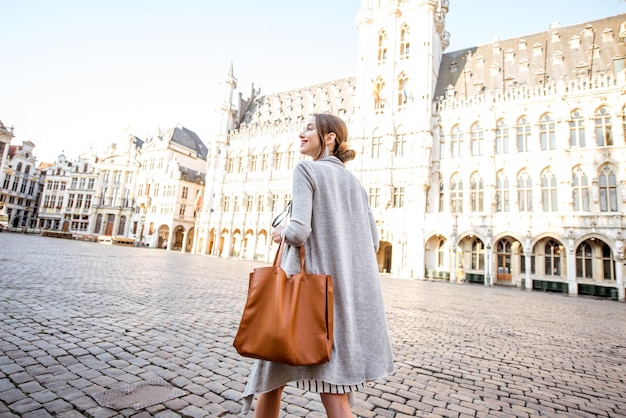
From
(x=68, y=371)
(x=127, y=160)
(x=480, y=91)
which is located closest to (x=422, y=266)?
(x=480, y=91)

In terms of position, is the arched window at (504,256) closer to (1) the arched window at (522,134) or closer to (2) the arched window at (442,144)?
(1) the arched window at (522,134)

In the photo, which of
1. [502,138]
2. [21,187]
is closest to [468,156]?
[502,138]

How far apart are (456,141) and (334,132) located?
87.4ft

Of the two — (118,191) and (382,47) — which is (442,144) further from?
(118,191)

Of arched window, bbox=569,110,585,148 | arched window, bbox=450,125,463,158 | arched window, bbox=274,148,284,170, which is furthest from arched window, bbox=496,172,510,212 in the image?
arched window, bbox=274,148,284,170

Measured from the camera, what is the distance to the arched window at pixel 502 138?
78.1 ft

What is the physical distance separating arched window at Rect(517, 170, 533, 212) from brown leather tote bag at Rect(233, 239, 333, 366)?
25181 millimetres

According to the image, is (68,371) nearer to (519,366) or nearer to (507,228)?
(519,366)

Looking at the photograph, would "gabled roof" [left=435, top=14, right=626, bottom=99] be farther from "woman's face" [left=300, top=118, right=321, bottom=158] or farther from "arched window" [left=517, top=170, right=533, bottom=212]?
"woman's face" [left=300, top=118, right=321, bottom=158]

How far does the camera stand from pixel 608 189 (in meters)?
20.2

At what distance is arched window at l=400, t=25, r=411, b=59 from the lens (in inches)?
1137

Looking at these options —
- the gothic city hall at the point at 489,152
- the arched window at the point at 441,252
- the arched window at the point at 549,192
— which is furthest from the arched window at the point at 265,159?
the arched window at the point at 549,192

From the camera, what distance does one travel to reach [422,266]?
2464 centimetres

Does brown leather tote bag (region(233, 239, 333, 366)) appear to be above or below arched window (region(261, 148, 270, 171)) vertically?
below
